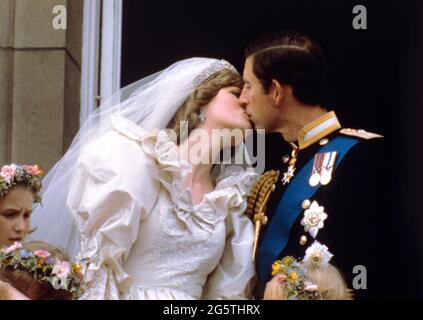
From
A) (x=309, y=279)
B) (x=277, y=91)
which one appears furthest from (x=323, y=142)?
(x=309, y=279)

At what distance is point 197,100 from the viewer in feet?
11.9

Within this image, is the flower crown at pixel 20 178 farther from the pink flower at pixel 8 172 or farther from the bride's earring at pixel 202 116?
the bride's earring at pixel 202 116

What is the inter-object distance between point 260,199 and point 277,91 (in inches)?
14.6

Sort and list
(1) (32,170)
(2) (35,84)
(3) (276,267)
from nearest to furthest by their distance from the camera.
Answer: (3) (276,267) < (1) (32,170) < (2) (35,84)

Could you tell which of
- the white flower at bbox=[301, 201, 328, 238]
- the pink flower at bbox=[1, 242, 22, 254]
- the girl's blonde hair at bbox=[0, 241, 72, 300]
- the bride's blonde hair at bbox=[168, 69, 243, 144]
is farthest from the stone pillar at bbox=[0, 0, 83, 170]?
the white flower at bbox=[301, 201, 328, 238]

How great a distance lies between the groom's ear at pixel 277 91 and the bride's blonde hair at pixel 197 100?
0.55 ft

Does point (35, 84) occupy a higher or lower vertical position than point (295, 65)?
lower

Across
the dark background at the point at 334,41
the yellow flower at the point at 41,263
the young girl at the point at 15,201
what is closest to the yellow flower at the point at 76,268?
the yellow flower at the point at 41,263

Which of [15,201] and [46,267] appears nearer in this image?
[46,267]

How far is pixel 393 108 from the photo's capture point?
4.14 meters

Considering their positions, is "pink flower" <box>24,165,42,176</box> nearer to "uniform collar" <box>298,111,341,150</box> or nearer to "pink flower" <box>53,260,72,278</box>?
"pink flower" <box>53,260,72,278</box>

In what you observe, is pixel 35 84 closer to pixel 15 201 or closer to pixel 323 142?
pixel 15 201

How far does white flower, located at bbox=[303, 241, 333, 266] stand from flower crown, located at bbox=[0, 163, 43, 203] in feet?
3.00
